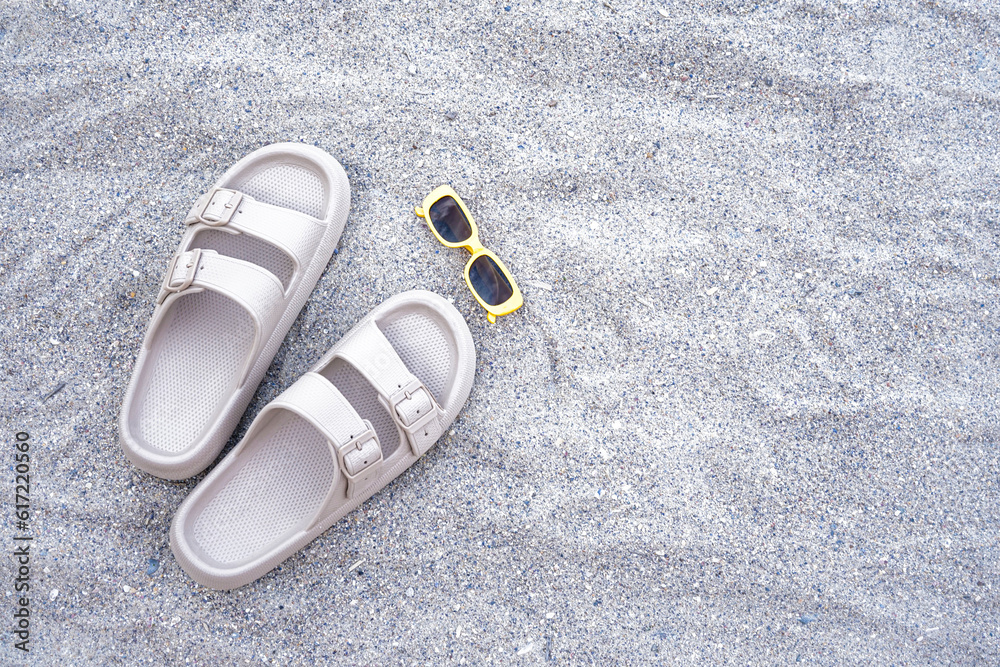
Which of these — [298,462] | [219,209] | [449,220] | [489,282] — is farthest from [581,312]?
[219,209]

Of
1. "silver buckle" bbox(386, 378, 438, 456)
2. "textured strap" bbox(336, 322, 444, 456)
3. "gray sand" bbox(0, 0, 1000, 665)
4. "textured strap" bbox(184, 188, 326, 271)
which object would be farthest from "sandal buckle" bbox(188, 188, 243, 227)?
"silver buckle" bbox(386, 378, 438, 456)

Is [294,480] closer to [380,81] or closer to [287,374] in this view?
[287,374]

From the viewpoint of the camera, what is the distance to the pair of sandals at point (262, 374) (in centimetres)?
146

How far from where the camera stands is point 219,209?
1.49 m

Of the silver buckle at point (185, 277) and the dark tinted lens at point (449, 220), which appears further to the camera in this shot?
the dark tinted lens at point (449, 220)

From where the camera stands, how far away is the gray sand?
155cm

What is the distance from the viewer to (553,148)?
1.62 m

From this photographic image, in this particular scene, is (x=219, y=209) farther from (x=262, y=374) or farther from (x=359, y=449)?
(x=359, y=449)

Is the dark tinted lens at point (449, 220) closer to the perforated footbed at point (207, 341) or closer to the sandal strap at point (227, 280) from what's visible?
the perforated footbed at point (207, 341)

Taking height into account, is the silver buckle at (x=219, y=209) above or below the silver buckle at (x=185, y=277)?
above

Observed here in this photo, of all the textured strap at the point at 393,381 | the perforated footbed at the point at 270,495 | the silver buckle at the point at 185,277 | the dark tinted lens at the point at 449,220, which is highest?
the dark tinted lens at the point at 449,220

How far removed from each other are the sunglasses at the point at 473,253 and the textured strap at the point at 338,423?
0.43 meters

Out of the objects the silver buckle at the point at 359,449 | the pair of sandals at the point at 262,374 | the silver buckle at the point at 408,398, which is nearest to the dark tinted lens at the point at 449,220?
the pair of sandals at the point at 262,374

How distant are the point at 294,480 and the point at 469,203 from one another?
84 centimetres
